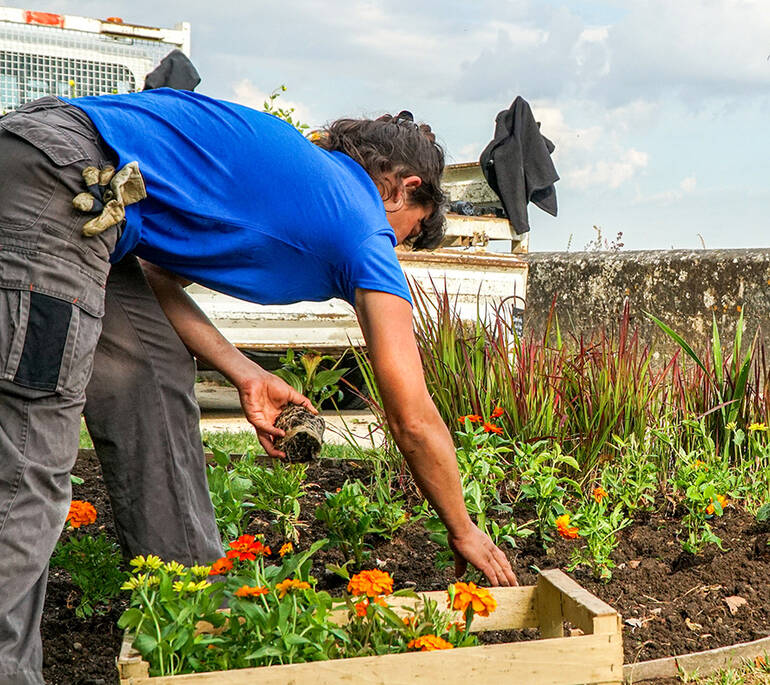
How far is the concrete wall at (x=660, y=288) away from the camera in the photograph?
649 centimetres

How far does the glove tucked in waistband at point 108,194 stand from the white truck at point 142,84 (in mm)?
4234

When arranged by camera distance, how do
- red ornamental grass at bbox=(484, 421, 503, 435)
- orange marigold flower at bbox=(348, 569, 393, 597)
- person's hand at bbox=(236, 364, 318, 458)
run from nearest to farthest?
orange marigold flower at bbox=(348, 569, 393, 597), person's hand at bbox=(236, 364, 318, 458), red ornamental grass at bbox=(484, 421, 503, 435)

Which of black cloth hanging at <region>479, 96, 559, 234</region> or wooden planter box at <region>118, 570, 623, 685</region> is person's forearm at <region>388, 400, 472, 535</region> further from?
black cloth hanging at <region>479, 96, 559, 234</region>

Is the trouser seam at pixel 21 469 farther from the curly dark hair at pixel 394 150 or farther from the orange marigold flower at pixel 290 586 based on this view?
→ the curly dark hair at pixel 394 150

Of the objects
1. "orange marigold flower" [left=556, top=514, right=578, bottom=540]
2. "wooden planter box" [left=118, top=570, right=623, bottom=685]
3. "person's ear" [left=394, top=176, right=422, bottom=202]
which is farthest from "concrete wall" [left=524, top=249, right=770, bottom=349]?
"wooden planter box" [left=118, top=570, right=623, bottom=685]

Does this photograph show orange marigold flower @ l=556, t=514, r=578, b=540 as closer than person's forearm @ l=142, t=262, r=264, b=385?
No

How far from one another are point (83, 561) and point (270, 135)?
4.53 feet

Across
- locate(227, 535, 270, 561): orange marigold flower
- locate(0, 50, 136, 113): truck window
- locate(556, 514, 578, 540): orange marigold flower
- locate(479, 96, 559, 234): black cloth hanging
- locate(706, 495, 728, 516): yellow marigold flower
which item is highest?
locate(0, 50, 136, 113): truck window

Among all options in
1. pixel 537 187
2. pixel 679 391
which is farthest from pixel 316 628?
pixel 537 187

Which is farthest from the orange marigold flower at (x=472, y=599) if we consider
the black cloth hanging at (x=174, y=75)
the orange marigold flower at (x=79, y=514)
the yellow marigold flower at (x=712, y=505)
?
the black cloth hanging at (x=174, y=75)

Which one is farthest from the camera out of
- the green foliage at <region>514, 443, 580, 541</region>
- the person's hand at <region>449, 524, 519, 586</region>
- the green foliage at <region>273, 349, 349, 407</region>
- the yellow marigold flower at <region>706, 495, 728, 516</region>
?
the green foliage at <region>273, 349, 349, 407</region>

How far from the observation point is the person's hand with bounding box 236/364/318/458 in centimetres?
254

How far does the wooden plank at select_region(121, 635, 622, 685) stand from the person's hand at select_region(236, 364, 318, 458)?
836mm

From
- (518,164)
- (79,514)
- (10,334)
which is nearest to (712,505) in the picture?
(79,514)
